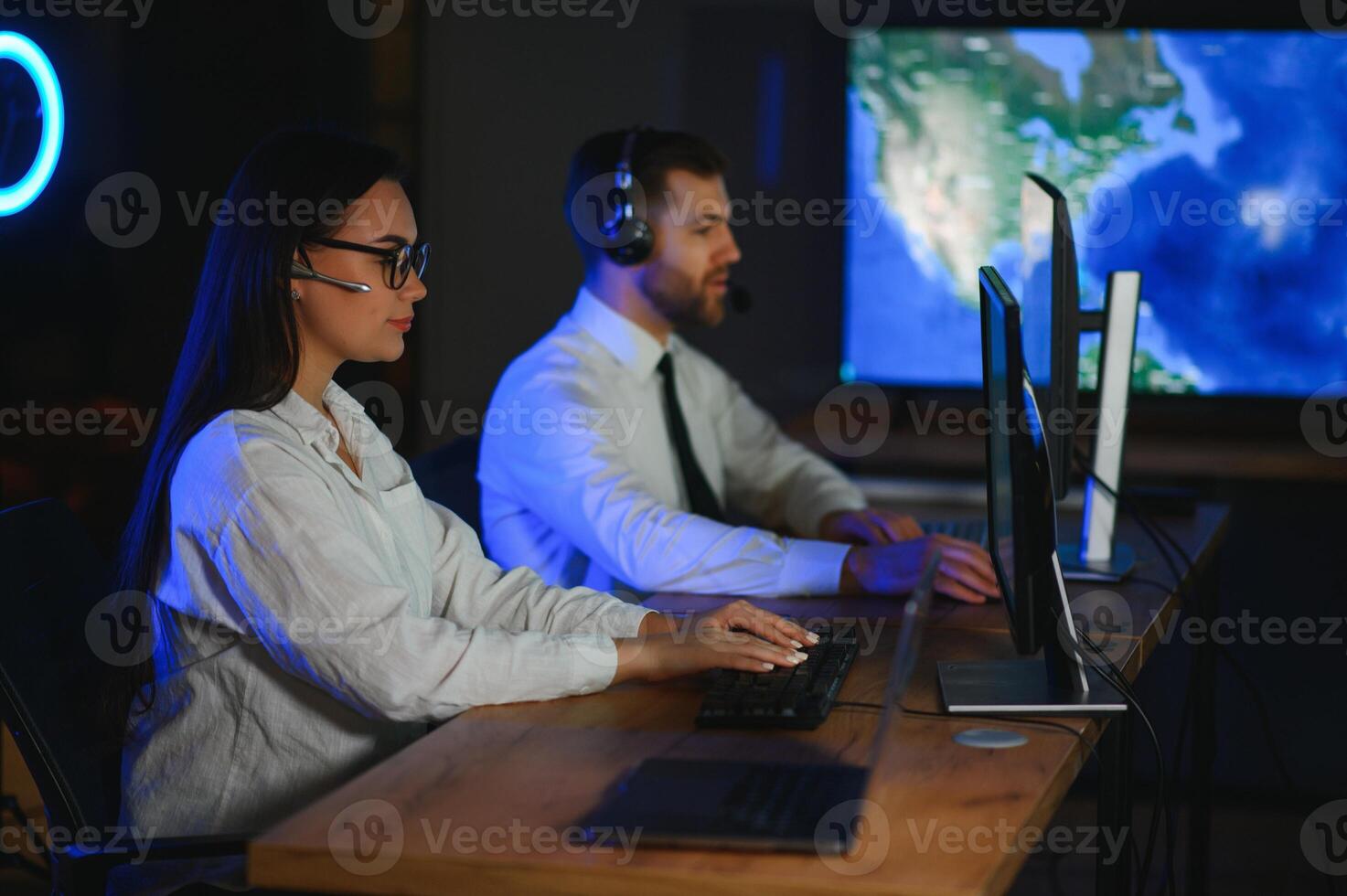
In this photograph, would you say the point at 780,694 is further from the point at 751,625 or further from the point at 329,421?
the point at 329,421

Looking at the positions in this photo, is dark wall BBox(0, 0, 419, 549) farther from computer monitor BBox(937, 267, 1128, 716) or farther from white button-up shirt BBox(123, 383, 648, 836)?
computer monitor BBox(937, 267, 1128, 716)

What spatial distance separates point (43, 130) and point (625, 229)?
1.03 m

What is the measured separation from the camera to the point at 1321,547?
334 cm

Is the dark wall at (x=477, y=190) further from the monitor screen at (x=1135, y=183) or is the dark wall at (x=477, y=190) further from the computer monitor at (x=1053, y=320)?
the computer monitor at (x=1053, y=320)

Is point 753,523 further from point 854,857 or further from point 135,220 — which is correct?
point 854,857

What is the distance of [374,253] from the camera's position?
1644mm

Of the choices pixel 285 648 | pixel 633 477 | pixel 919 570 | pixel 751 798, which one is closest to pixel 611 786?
pixel 751 798

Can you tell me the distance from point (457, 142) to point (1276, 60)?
2.08 m

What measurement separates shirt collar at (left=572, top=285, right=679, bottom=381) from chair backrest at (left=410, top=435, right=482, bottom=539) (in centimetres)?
28

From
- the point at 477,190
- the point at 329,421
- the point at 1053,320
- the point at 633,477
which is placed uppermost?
the point at 477,190

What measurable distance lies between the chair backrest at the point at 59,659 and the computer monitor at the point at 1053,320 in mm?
1173

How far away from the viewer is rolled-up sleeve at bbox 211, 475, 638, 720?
4.62ft

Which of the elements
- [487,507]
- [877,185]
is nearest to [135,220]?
[487,507]

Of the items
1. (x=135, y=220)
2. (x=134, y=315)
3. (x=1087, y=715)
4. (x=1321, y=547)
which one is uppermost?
(x=135, y=220)
